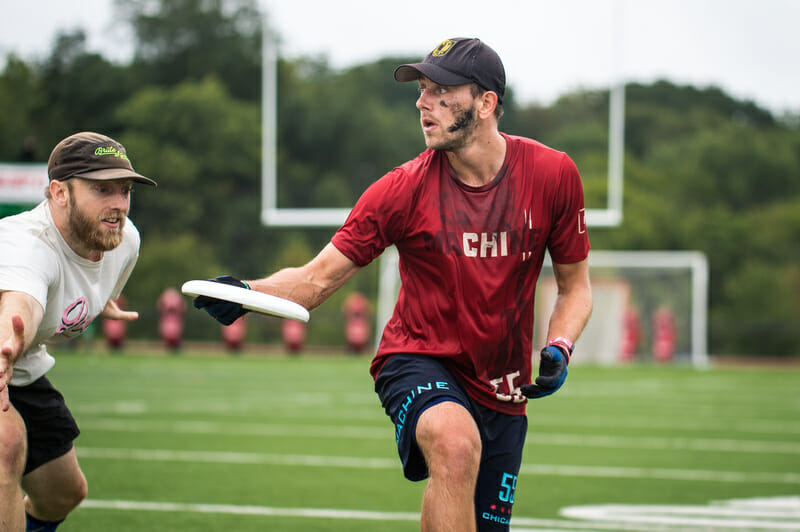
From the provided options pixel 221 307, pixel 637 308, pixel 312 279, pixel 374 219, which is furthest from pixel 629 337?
pixel 221 307

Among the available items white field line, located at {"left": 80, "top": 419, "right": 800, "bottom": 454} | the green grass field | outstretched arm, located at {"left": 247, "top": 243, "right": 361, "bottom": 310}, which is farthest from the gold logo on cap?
white field line, located at {"left": 80, "top": 419, "right": 800, "bottom": 454}

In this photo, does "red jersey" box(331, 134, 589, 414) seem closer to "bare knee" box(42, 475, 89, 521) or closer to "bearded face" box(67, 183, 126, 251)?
"bearded face" box(67, 183, 126, 251)

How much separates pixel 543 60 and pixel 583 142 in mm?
2457

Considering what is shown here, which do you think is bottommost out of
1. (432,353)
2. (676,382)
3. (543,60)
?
(676,382)

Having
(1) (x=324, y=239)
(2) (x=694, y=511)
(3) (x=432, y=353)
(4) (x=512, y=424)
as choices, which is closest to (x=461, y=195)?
(3) (x=432, y=353)

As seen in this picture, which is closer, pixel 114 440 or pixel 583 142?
pixel 114 440

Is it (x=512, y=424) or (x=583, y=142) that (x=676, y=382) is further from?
(x=512, y=424)

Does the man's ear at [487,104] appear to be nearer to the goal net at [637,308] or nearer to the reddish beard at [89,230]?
the reddish beard at [89,230]

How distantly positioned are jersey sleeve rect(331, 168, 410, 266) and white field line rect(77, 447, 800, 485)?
4783mm

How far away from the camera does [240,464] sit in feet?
28.9

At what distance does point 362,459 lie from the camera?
9328 millimetres

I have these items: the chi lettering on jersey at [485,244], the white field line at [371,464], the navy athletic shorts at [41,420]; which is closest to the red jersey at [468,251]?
the chi lettering on jersey at [485,244]

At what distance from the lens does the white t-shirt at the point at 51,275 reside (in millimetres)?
4141

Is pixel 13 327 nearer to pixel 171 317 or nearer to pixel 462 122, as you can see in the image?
pixel 462 122
